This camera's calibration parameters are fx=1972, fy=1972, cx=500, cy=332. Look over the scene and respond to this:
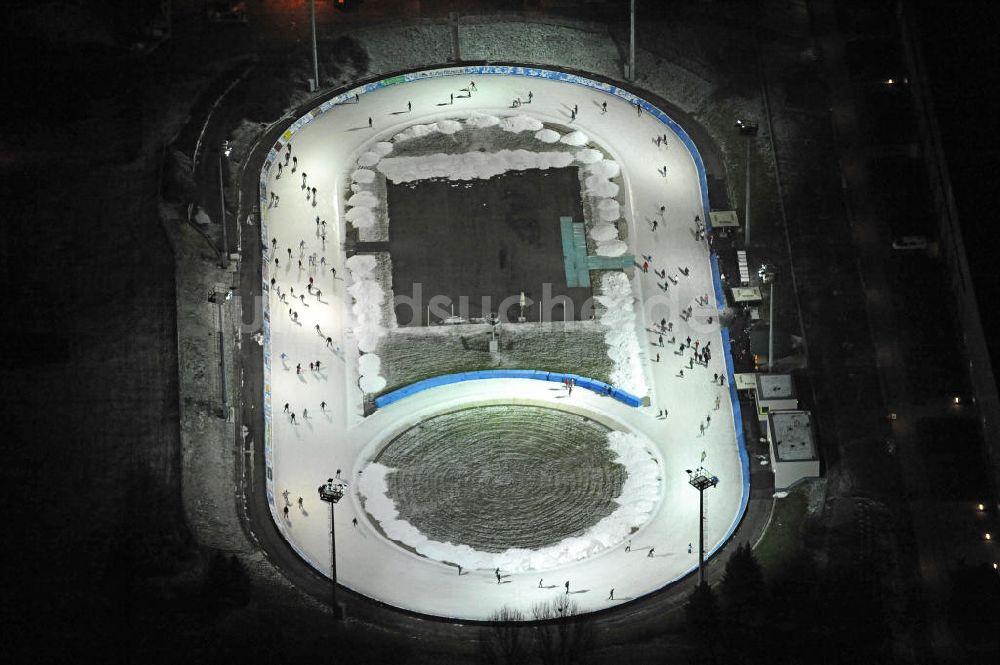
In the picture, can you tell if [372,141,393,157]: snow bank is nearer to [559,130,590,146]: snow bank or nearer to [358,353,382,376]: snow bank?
[559,130,590,146]: snow bank

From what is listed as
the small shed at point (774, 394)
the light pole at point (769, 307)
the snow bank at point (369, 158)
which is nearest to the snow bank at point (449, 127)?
the snow bank at point (369, 158)

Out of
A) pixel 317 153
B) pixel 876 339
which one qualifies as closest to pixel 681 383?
pixel 876 339

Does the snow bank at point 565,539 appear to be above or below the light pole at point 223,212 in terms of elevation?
below

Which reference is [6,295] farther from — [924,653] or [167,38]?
[924,653]

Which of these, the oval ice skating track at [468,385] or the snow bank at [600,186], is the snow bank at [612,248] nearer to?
the oval ice skating track at [468,385]

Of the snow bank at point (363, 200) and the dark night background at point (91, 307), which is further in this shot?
the snow bank at point (363, 200)

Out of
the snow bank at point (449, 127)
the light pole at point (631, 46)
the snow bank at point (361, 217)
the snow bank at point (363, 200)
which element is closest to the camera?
the snow bank at point (361, 217)
